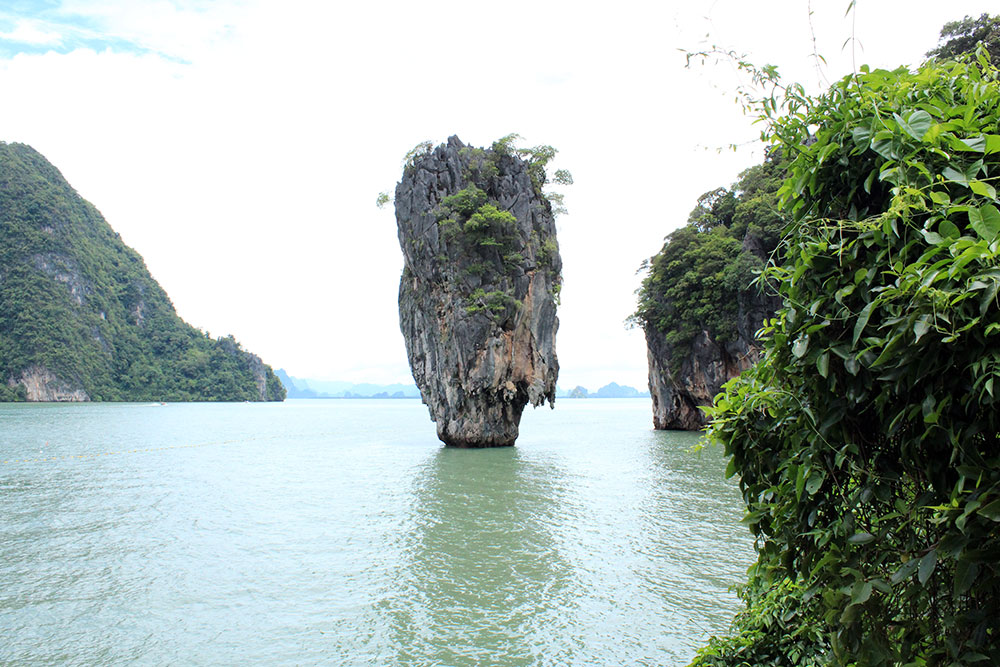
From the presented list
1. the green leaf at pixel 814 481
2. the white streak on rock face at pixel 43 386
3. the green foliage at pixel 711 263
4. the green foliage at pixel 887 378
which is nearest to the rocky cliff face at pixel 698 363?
the green foliage at pixel 711 263

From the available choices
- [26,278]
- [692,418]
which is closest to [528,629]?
[692,418]

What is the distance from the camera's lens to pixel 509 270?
25266 millimetres

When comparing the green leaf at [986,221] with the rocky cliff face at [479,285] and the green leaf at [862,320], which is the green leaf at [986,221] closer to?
the green leaf at [862,320]

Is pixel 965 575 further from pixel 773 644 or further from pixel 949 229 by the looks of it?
pixel 773 644

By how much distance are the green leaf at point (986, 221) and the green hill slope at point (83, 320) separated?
98735 mm

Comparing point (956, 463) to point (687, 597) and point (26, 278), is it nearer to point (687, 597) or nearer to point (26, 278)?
point (687, 597)

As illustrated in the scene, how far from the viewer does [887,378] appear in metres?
1.65

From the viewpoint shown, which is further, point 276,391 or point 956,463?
point 276,391

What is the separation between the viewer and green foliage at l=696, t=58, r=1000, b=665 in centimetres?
154

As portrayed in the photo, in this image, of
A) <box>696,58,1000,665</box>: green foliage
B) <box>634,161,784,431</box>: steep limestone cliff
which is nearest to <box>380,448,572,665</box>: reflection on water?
<box>696,58,1000,665</box>: green foliage

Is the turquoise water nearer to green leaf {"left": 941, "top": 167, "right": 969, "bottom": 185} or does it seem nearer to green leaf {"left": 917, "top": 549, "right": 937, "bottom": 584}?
green leaf {"left": 917, "top": 549, "right": 937, "bottom": 584}

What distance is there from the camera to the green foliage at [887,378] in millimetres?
1544

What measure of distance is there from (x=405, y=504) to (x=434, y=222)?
1489 centimetres

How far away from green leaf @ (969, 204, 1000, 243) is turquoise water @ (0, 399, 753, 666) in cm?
541
